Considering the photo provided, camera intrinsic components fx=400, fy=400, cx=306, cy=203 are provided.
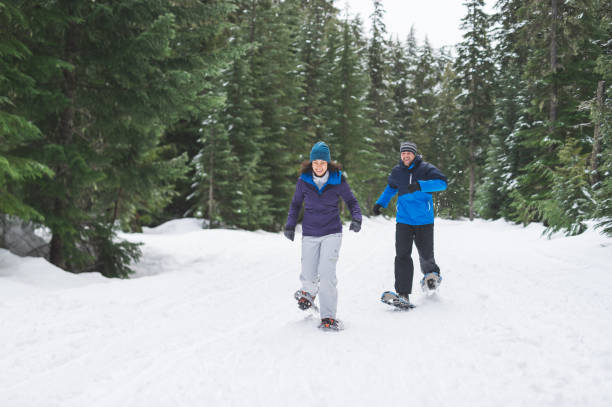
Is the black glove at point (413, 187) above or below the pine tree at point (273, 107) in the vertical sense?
below

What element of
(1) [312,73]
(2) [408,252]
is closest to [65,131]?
(2) [408,252]

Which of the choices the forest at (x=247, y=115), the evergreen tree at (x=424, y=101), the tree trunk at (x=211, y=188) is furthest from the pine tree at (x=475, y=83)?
the tree trunk at (x=211, y=188)

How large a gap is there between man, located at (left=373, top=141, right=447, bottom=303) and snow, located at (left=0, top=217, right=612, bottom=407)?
46 cm

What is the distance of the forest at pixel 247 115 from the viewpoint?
282 inches

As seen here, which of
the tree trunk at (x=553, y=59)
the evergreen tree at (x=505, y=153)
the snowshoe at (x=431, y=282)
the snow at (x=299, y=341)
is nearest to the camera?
the snow at (x=299, y=341)

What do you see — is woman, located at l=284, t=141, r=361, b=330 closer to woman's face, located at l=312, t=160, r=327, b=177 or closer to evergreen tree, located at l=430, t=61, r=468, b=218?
woman's face, located at l=312, t=160, r=327, b=177

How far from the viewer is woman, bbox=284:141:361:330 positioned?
481 cm

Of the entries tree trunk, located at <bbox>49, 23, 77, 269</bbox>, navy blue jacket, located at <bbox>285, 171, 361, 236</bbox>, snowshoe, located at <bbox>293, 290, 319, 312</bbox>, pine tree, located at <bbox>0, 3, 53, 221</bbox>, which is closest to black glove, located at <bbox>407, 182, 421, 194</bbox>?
navy blue jacket, located at <bbox>285, 171, 361, 236</bbox>

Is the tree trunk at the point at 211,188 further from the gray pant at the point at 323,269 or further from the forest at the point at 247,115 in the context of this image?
the gray pant at the point at 323,269

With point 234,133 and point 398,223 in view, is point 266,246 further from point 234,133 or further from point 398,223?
point 398,223

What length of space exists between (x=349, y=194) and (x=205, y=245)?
339 inches

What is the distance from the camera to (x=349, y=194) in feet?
16.2

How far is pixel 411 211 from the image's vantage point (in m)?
5.59

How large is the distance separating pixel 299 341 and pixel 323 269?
0.91 meters
